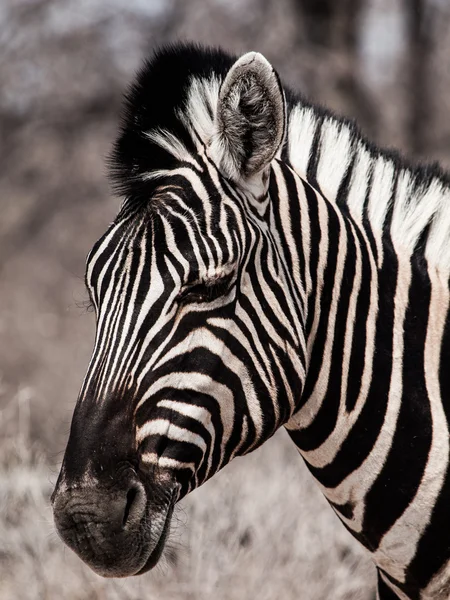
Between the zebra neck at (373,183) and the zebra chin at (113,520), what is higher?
the zebra neck at (373,183)

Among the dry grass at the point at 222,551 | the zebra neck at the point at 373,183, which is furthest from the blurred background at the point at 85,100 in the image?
the zebra neck at the point at 373,183

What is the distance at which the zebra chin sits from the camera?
291 centimetres

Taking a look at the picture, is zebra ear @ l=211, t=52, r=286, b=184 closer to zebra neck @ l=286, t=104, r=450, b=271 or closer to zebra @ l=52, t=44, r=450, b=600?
zebra @ l=52, t=44, r=450, b=600

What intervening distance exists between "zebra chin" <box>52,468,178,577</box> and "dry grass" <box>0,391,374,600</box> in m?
2.32

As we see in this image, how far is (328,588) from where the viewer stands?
625 cm

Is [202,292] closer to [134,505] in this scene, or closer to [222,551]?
[134,505]

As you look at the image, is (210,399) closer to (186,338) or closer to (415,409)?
(186,338)

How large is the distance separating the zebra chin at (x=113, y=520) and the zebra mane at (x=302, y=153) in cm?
121

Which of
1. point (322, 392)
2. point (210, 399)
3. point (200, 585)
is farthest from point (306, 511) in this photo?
point (210, 399)

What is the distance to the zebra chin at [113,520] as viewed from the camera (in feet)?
9.55

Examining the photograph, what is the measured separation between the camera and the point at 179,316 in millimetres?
3070

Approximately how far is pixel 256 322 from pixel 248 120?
834 mm

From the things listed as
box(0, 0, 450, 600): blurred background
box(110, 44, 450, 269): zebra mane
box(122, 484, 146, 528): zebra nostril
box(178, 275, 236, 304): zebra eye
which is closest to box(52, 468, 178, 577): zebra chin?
box(122, 484, 146, 528): zebra nostril

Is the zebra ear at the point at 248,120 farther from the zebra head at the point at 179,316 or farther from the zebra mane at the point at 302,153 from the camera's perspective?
the zebra mane at the point at 302,153
